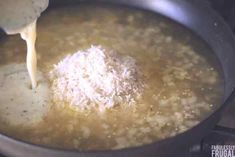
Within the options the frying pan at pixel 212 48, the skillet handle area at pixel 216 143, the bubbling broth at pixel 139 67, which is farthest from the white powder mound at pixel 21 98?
the skillet handle area at pixel 216 143

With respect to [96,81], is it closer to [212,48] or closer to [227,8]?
[212,48]

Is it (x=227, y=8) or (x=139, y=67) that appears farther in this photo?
(x=227, y=8)

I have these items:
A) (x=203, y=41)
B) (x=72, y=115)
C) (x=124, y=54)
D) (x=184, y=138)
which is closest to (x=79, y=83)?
(x=72, y=115)

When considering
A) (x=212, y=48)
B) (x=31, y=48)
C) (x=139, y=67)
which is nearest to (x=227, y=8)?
(x=212, y=48)

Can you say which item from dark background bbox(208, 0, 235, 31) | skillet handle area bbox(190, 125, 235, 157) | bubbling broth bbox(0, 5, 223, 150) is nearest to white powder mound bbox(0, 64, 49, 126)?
bubbling broth bbox(0, 5, 223, 150)

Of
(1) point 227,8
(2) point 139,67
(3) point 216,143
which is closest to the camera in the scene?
(3) point 216,143

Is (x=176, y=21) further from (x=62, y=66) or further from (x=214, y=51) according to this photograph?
(x=62, y=66)

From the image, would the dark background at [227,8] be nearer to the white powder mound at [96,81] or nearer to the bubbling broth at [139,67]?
the bubbling broth at [139,67]
